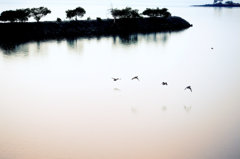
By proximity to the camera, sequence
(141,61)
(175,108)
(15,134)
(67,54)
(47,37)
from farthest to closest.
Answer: (47,37)
(67,54)
(141,61)
(175,108)
(15,134)

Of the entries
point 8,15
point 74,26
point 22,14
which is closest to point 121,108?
point 74,26

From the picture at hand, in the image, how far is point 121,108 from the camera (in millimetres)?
25094

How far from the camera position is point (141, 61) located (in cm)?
4509

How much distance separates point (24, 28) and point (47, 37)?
667cm

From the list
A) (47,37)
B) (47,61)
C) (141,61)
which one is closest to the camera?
(141,61)

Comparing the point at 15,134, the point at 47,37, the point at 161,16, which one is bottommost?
the point at 15,134

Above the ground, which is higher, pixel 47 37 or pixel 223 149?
pixel 47 37

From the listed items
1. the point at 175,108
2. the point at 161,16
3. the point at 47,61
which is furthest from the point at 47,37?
the point at 175,108

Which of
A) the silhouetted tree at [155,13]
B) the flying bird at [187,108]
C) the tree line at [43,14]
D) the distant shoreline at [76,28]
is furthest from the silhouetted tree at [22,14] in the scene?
the flying bird at [187,108]

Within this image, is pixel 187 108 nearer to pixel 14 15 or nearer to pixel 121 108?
pixel 121 108

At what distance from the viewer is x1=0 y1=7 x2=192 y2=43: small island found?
75.2 m

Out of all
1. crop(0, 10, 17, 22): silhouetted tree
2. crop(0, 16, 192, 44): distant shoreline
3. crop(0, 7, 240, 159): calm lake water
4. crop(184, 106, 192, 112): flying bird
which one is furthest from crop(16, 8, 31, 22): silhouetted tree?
crop(184, 106, 192, 112): flying bird

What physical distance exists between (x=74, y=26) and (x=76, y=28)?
881mm

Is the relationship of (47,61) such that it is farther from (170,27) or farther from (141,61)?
(170,27)
